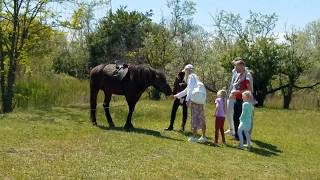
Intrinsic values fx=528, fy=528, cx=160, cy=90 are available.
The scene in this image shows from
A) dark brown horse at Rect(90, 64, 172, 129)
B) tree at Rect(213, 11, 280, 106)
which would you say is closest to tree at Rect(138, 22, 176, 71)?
tree at Rect(213, 11, 280, 106)

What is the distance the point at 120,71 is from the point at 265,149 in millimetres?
4142

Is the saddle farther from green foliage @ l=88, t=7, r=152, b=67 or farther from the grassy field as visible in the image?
green foliage @ l=88, t=7, r=152, b=67

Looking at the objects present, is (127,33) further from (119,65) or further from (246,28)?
(119,65)

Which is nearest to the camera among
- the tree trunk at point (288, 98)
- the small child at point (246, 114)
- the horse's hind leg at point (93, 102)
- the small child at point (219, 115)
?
the small child at point (246, 114)

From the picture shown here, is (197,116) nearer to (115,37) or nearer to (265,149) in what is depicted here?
(265,149)

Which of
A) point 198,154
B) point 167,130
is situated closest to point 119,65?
point 167,130

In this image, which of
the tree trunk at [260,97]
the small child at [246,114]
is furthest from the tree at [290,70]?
the small child at [246,114]

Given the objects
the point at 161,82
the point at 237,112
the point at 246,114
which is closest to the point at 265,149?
the point at 237,112

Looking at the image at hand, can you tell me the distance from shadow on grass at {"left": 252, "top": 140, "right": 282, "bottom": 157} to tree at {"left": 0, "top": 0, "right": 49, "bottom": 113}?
9616 mm

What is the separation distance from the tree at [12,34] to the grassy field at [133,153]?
304 cm

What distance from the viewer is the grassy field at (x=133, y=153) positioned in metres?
8.43

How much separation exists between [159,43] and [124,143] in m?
21.6

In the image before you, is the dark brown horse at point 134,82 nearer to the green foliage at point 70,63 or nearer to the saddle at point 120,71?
the saddle at point 120,71

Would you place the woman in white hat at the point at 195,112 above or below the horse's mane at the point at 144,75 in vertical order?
below
